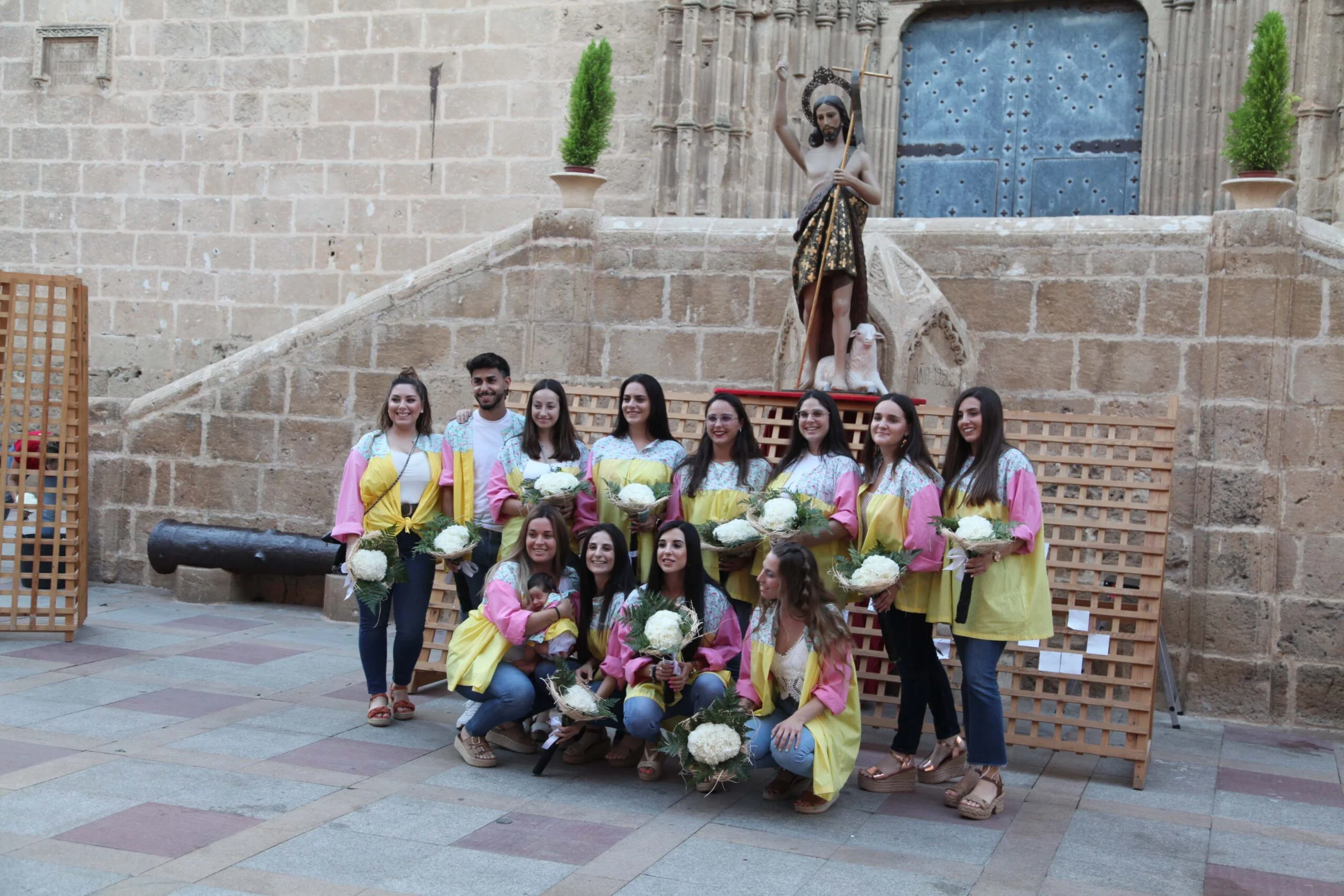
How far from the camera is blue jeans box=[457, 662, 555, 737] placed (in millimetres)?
5648

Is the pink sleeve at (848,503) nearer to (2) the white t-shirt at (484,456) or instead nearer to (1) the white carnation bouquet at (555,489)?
(1) the white carnation bouquet at (555,489)

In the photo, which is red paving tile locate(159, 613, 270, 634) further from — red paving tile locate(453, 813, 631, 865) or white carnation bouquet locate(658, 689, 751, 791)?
white carnation bouquet locate(658, 689, 751, 791)

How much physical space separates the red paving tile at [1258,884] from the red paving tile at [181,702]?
173 inches

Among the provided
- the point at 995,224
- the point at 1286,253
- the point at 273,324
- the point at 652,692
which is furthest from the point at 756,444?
the point at 273,324

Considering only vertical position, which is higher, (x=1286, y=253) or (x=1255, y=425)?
(x=1286, y=253)

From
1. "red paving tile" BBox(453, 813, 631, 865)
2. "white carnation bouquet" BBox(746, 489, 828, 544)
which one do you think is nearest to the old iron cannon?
"white carnation bouquet" BBox(746, 489, 828, 544)

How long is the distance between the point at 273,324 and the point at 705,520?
8.94 meters

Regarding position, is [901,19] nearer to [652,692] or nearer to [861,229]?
[861,229]

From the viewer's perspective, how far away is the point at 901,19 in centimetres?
1262

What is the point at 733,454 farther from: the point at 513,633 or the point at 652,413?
the point at 513,633

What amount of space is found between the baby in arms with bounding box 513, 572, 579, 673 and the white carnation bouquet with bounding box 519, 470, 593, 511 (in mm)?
388

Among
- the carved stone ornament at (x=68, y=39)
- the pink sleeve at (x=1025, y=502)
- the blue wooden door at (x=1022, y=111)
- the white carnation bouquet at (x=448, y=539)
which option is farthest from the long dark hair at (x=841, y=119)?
the carved stone ornament at (x=68, y=39)

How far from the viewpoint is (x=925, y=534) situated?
18.0 ft

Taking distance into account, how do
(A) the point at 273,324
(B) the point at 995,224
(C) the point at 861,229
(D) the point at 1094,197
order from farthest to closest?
(A) the point at 273,324, (D) the point at 1094,197, (B) the point at 995,224, (C) the point at 861,229
